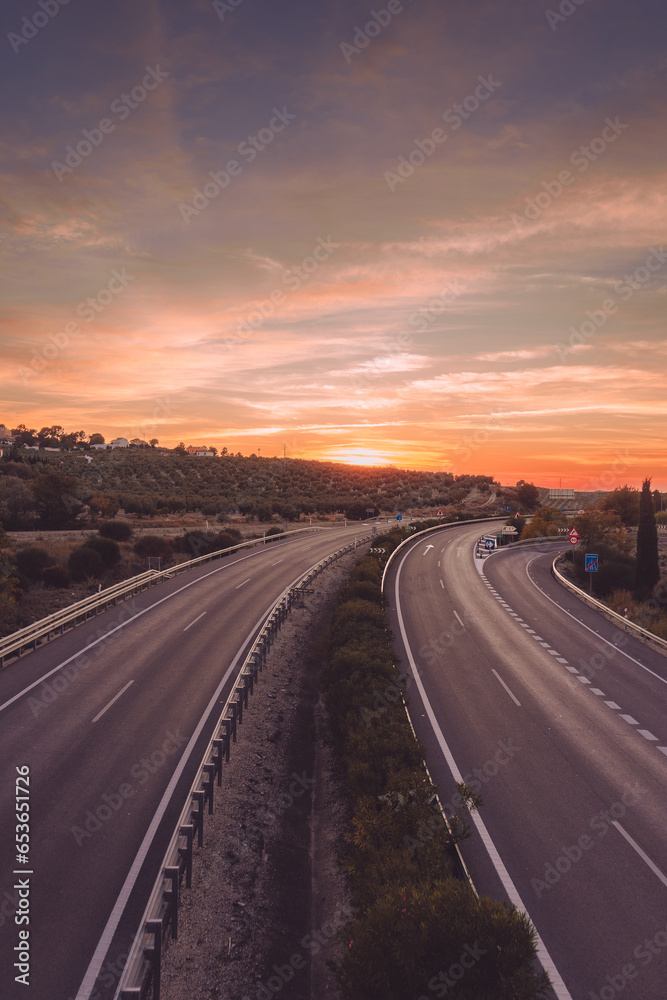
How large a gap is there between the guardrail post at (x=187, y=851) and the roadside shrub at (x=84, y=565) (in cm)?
2605

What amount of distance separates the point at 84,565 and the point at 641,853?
2972cm

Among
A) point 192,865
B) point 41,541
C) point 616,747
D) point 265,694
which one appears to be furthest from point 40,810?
point 41,541

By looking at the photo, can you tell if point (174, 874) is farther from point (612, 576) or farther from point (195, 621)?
point (612, 576)

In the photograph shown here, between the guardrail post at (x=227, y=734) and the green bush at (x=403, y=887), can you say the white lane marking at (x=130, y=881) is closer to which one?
the guardrail post at (x=227, y=734)

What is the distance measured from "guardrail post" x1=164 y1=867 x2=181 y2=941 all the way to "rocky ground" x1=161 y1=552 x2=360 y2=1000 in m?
0.31

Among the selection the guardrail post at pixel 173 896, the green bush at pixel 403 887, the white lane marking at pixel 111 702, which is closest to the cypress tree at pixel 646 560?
the green bush at pixel 403 887

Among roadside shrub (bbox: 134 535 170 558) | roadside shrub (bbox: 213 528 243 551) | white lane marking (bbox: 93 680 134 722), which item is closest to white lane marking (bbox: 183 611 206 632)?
white lane marking (bbox: 93 680 134 722)

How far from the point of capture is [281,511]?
73.1 m

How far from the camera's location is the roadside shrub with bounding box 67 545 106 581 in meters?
32.1

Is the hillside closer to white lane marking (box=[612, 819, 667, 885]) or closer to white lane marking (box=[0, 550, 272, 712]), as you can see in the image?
white lane marking (box=[0, 550, 272, 712])

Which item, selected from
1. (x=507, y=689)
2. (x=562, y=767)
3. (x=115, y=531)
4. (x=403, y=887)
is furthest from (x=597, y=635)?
(x=115, y=531)

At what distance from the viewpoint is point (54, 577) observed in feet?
99.9

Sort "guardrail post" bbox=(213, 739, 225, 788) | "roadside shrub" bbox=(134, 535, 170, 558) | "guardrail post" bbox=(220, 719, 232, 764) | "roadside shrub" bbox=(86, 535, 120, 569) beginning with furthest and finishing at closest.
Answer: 1. "roadside shrub" bbox=(134, 535, 170, 558)
2. "roadside shrub" bbox=(86, 535, 120, 569)
3. "guardrail post" bbox=(220, 719, 232, 764)
4. "guardrail post" bbox=(213, 739, 225, 788)

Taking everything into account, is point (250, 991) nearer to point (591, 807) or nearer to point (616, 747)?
point (591, 807)
